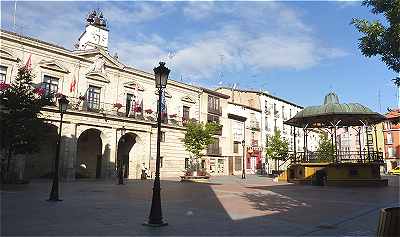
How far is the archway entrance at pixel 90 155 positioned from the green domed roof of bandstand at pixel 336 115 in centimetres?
1798

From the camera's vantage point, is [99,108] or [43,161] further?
[99,108]

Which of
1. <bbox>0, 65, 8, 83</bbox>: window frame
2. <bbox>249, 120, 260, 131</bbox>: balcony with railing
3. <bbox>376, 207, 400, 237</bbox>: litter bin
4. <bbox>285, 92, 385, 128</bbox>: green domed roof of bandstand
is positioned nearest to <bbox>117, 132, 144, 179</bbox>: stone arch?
<bbox>0, 65, 8, 83</bbox>: window frame

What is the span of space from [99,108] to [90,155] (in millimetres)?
4750

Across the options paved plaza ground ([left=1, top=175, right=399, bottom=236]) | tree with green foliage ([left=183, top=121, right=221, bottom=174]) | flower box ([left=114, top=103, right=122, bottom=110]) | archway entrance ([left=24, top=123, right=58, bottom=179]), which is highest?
flower box ([left=114, top=103, right=122, bottom=110])

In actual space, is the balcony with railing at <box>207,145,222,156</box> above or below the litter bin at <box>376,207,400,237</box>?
above

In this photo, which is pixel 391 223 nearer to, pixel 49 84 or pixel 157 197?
pixel 157 197

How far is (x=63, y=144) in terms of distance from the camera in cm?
3169

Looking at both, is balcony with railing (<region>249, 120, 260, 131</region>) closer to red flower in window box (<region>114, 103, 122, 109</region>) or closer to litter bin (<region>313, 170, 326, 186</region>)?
red flower in window box (<region>114, 103, 122, 109</region>)

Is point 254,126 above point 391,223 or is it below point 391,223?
above

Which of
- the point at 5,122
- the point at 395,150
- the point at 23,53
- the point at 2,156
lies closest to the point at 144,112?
the point at 23,53

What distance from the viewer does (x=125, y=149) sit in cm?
3959

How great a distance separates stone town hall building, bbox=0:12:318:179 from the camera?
31.2 meters

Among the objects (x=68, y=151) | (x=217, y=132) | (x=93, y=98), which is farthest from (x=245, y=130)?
(x=68, y=151)

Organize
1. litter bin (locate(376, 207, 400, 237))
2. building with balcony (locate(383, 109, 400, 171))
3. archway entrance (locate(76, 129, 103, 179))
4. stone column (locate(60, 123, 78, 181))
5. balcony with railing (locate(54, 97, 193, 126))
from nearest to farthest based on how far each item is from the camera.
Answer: litter bin (locate(376, 207, 400, 237)) → stone column (locate(60, 123, 78, 181)) → balcony with railing (locate(54, 97, 193, 126)) → archway entrance (locate(76, 129, 103, 179)) → building with balcony (locate(383, 109, 400, 171))
